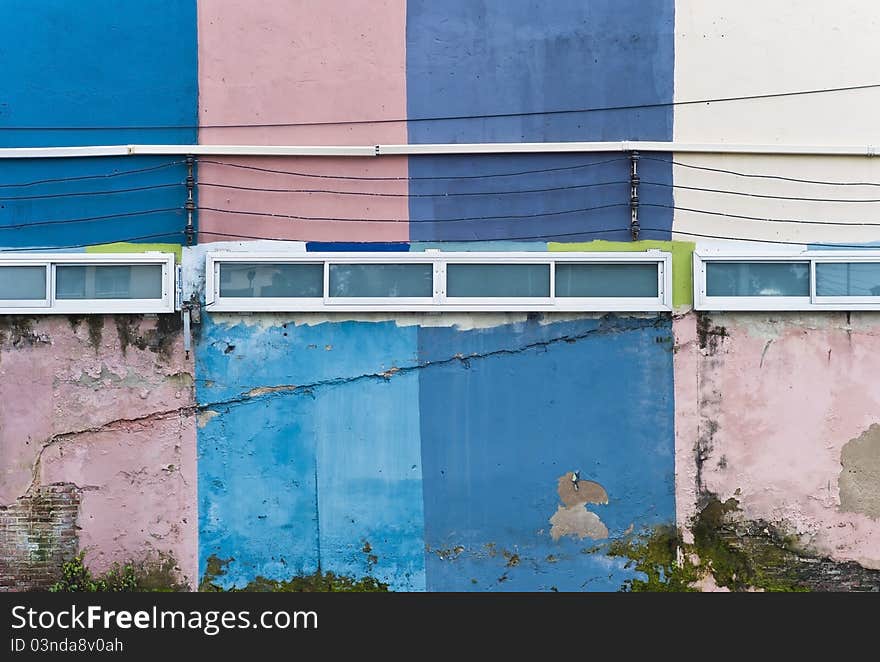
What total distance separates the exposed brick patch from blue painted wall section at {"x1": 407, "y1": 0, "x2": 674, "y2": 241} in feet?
10.8

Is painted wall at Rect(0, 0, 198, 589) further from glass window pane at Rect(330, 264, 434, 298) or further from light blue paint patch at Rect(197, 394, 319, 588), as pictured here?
glass window pane at Rect(330, 264, 434, 298)

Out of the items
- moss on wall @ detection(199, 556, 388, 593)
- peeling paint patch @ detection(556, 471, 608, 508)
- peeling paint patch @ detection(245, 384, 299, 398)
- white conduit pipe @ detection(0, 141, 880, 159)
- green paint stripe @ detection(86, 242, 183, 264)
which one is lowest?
moss on wall @ detection(199, 556, 388, 593)

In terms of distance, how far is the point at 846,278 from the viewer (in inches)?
290

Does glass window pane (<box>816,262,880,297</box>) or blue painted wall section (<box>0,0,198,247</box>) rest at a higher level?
blue painted wall section (<box>0,0,198,247</box>)

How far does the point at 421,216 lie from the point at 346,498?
2157 mm

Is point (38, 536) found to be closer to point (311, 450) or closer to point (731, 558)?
point (311, 450)

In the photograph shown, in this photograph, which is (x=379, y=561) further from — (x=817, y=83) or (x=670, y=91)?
(x=817, y=83)

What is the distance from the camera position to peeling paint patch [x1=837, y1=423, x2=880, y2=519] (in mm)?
7359

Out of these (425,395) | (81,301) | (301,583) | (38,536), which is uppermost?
(81,301)

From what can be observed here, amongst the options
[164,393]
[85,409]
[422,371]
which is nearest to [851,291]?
[422,371]

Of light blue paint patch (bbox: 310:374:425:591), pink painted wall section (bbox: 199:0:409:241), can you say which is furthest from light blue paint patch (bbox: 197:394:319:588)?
pink painted wall section (bbox: 199:0:409:241)

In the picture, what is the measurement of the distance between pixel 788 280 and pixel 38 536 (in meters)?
5.82

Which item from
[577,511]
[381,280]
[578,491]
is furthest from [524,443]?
[381,280]

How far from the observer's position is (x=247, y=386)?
7.36 m
